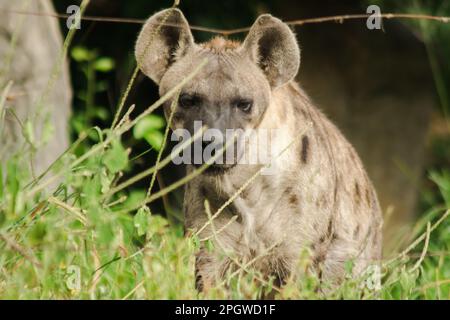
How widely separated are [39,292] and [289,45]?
5.83 feet

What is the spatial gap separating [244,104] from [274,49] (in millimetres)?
327

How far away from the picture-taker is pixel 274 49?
4949 millimetres

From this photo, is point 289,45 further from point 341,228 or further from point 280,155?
point 341,228

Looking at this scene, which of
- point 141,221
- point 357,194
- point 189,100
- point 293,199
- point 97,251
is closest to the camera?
point 141,221

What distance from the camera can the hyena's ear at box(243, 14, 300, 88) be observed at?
16.0 feet

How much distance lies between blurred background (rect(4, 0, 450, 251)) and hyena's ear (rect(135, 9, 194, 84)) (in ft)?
10.9

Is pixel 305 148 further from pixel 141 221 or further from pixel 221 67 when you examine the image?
pixel 141 221

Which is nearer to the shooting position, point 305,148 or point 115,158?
point 115,158

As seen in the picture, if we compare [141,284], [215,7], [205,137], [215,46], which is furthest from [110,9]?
[141,284]

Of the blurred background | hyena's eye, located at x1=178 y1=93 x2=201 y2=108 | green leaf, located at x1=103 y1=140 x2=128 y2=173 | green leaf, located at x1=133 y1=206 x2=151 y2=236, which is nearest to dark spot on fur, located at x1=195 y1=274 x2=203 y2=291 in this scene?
hyena's eye, located at x1=178 y1=93 x2=201 y2=108

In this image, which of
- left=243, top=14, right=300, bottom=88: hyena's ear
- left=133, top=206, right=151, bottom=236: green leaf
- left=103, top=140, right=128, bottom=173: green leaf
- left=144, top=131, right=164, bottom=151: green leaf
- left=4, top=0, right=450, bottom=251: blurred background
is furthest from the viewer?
→ left=4, top=0, right=450, bottom=251: blurred background

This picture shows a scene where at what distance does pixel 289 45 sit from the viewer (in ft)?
16.1

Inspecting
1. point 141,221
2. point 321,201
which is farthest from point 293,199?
point 141,221

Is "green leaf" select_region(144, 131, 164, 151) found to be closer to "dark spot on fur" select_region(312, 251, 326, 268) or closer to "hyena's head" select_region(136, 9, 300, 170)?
"hyena's head" select_region(136, 9, 300, 170)
